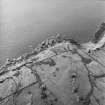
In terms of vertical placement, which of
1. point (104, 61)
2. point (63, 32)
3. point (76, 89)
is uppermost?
point (63, 32)

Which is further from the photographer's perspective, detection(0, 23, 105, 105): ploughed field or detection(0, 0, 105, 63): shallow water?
detection(0, 0, 105, 63): shallow water

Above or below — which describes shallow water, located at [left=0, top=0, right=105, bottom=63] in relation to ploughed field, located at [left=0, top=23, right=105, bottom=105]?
above

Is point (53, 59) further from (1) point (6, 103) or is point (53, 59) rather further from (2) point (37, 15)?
(2) point (37, 15)

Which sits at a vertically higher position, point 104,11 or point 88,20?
point 104,11

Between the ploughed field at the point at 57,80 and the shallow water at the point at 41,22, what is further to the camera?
the shallow water at the point at 41,22

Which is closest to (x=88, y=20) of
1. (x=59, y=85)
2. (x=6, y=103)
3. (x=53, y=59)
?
(x=53, y=59)
